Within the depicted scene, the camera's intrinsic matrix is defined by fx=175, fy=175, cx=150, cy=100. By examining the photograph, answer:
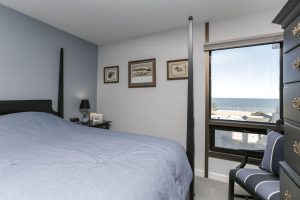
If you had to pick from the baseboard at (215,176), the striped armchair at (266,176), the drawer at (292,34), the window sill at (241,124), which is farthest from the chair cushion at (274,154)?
the drawer at (292,34)

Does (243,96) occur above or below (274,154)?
above

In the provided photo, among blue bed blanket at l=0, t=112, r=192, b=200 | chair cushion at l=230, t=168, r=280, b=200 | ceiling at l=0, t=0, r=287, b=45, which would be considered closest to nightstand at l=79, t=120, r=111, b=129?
blue bed blanket at l=0, t=112, r=192, b=200

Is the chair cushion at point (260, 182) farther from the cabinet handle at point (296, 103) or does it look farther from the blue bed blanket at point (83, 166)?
the cabinet handle at point (296, 103)

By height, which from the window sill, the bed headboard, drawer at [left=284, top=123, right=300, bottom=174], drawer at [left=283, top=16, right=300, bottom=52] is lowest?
the window sill

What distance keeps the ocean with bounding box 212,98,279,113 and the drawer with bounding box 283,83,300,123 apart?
1.75 meters

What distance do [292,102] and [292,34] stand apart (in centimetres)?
33

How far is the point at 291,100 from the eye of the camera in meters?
0.86

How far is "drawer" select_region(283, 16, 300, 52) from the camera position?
0.79m

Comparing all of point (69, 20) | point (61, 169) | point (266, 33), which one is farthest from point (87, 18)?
point (266, 33)

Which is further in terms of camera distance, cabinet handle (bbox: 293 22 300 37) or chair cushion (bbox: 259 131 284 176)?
chair cushion (bbox: 259 131 284 176)

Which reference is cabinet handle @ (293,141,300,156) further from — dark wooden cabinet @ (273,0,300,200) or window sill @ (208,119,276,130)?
window sill @ (208,119,276,130)

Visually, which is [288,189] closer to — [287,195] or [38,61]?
[287,195]

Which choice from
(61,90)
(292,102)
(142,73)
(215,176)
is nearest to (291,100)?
(292,102)

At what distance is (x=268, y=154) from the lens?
5.66 feet
